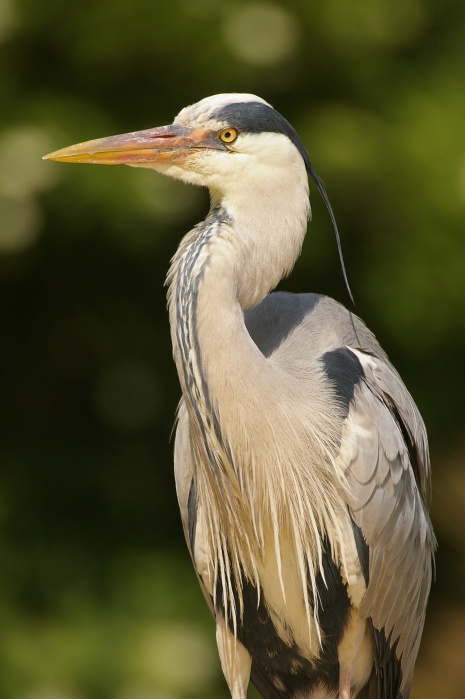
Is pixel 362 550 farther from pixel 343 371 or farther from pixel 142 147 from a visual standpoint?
pixel 142 147

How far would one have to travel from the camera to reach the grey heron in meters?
1.98

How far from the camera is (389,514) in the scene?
88.7 inches

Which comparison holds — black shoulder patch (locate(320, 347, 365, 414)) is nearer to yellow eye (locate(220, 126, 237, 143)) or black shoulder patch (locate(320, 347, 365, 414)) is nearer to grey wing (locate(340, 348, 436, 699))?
grey wing (locate(340, 348, 436, 699))

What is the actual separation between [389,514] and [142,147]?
1.03 m

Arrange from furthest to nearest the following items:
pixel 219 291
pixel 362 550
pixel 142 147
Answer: pixel 362 550 → pixel 142 147 → pixel 219 291

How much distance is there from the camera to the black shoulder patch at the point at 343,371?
7.26 ft

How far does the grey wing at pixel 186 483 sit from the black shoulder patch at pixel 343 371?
14.8 inches

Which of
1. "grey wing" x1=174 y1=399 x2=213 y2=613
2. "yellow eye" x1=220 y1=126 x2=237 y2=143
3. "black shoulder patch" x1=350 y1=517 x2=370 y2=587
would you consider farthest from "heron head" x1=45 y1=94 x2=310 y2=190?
"black shoulder patch" x1=350 y1=517 x2=370 y2=587

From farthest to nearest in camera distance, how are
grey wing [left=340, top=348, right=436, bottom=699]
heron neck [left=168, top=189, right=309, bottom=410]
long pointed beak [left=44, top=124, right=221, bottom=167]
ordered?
1. grey wing [left=340, top=348, right=436, bottom=699]
2. long pointed beak [left=44, top=124, right=221, bottom=167]
3. heron neck [left=168, top=189, right=309, bottom=410]

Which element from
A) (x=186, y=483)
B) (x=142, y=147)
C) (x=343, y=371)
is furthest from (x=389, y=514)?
(x=142, y=147)

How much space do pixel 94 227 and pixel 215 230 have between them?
6.15ft

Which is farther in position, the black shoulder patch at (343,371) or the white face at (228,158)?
the black shoulder patch at (343,371)

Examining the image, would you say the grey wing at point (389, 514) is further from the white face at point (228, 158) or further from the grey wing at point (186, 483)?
the white face at point (228, 158)

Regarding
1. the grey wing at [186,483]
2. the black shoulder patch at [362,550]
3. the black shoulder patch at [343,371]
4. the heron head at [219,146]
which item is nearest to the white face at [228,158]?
the heron head at [219,146]
